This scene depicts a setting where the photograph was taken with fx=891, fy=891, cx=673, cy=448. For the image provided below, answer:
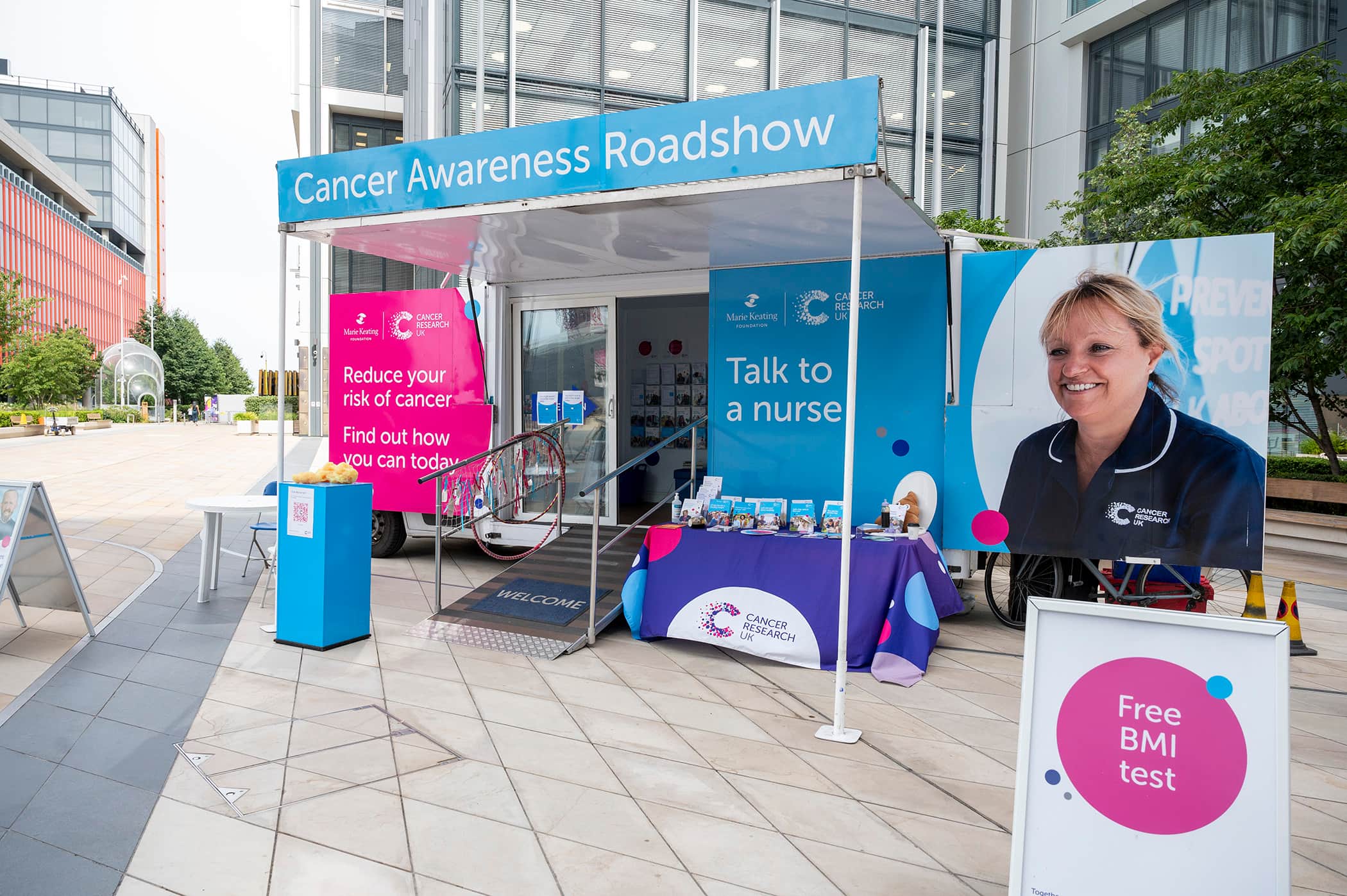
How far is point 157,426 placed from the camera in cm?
4103

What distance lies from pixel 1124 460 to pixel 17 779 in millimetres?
5248

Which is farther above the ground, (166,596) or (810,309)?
(810,309)

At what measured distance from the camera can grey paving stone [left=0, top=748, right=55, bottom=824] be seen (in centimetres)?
297

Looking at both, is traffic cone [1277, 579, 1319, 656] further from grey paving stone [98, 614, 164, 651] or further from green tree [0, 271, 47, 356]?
green tree [0, 271, 47, 356]

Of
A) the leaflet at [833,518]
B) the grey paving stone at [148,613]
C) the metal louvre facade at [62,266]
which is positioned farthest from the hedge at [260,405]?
the leaflet at [833,518]

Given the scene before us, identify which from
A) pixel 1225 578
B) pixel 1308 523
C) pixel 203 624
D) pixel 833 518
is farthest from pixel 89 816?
pixel 1308 523

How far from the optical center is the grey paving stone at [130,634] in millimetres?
5086

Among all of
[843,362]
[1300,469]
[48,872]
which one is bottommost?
[48,872]

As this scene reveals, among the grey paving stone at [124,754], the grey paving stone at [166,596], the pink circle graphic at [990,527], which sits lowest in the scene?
the grey paving stone at [124,754]

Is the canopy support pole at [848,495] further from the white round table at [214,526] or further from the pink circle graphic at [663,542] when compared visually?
the white round table at [214,526]

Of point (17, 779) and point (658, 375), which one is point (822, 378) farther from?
point (17, 779)

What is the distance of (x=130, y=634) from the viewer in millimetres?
5289

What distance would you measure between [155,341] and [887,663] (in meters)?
68.9

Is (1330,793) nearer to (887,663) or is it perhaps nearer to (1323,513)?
(887,663)
